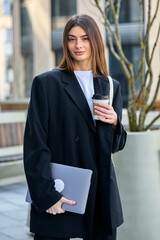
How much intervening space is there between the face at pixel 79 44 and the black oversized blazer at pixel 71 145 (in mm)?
154

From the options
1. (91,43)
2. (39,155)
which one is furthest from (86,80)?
(39,155)

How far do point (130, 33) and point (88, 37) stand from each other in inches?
850

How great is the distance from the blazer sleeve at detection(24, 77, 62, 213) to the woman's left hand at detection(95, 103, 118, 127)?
27 centimetres

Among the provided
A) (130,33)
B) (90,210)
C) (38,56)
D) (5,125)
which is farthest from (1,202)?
(38,56)

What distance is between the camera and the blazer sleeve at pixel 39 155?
2377 mm

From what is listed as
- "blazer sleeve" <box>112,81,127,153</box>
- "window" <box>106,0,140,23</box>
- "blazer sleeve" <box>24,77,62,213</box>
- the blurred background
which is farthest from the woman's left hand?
"window" <box>106,0,140,23</box>

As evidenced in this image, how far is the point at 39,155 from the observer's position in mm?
2412

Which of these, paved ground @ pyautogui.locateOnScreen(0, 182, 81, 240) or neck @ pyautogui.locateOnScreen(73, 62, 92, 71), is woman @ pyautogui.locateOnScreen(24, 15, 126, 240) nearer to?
neck @ pyautogui.locateOnScreen(73, 62, 92, 71)

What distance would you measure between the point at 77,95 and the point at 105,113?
0.65 feet

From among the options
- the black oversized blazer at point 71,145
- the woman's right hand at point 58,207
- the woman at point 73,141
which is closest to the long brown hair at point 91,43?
the woman at point 73,141

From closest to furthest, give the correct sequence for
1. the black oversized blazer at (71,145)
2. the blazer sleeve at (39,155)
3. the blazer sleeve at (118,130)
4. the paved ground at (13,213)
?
the blazer sleeve at (39,155)
the black oversized blazer at (71,145)
the blazer sleeve at (118,130)
the paved ground at (13,213)

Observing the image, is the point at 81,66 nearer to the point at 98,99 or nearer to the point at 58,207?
the point at 98,99

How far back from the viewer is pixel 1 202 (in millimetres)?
6867

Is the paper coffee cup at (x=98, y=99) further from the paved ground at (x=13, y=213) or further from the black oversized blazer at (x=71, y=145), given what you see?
the paved ground at (x=13, y=213)
